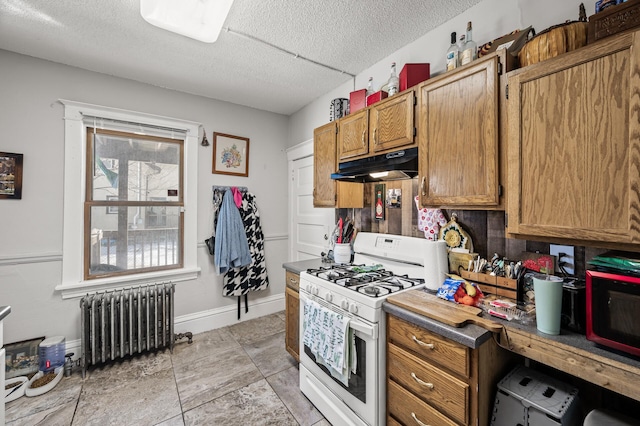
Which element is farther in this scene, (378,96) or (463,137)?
(378,96)

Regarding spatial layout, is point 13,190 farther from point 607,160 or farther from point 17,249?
point 607,160

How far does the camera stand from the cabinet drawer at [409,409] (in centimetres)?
124

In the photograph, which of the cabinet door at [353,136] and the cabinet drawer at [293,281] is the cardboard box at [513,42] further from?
the cabinet drawer at [293,281]

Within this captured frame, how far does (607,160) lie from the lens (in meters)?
0.96

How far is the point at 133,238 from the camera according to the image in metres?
2.73

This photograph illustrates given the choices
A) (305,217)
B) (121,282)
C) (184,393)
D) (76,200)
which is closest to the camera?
(184,393)

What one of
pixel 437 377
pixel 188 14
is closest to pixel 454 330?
pixel 437 377

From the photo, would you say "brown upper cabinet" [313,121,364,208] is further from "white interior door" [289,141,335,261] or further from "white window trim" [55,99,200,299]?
"white window trim" [55,99,200,299]

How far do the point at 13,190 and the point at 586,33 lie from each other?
12.3 feet

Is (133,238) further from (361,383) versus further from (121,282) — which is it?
(361,383)

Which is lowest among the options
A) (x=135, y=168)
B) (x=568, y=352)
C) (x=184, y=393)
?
(x=184, y=393)

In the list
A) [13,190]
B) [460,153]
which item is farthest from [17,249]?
[460,153]

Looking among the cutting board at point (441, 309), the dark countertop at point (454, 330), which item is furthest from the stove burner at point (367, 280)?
the dark countertop at point (454, 330)

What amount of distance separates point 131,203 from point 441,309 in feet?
9.51
